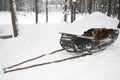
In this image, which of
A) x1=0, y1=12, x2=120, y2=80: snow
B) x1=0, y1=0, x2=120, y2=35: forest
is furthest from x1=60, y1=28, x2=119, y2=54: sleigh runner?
x1=0, y1=0, x2=120, y2=35: forest

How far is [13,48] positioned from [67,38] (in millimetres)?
4824

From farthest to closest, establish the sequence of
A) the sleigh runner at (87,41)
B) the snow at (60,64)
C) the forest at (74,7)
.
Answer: the forest at (74,7)
the sleigh runner at (87,41)
the snow at (60,64)

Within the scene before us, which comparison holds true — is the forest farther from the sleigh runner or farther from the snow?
the sleigh runner

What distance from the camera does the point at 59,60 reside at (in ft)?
28.1

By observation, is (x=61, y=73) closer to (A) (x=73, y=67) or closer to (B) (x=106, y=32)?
(A) (x=73, y=67)

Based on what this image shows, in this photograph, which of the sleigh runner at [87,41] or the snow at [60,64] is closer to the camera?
the snow at [60,64]

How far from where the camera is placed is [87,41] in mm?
9523

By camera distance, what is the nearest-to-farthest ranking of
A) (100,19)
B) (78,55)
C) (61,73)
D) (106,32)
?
(61,73)
(78,55)
(106,32)
(100,19)

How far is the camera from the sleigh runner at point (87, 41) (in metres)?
8.81

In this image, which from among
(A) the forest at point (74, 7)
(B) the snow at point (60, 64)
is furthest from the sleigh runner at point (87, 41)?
(A) the forest at point (74, 7)

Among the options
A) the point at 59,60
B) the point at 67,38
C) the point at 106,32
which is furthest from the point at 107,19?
the point at 59,60

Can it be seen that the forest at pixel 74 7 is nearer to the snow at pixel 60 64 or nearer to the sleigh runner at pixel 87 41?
the snow at pixel 60 64

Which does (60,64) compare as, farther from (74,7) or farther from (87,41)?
(74,7)

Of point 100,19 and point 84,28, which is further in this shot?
point 100,19
